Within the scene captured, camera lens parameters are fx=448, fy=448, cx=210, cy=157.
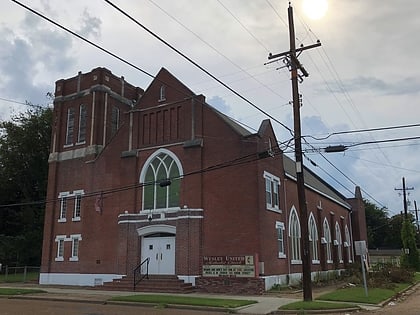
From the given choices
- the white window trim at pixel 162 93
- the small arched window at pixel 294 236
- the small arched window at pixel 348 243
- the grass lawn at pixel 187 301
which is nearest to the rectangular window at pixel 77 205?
the white window trim at pixel 162 93

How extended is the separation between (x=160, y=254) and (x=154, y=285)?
2.27 m

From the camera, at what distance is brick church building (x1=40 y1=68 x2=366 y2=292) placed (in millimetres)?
26641

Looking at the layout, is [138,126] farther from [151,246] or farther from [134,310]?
[134,310]

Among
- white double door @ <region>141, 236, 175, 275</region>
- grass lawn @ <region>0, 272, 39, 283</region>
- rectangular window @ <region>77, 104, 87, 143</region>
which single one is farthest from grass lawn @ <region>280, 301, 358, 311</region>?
grass lawn @ <region>0, 272, 39, 283</region>

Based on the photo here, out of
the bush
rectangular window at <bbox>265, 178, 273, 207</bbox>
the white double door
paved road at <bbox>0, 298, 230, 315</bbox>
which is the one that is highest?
rectangular window at <bbox>265, 178, 273, 207</bbox>

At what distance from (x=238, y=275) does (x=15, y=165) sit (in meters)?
37.3

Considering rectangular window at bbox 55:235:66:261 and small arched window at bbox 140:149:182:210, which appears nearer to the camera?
small arched window at bbox 140:149:182:210

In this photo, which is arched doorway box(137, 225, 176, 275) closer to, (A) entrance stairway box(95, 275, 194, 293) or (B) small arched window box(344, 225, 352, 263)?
(A) entrance stairway box(95, 275, 194, 293)

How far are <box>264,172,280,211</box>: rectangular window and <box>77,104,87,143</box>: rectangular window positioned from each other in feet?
52.6

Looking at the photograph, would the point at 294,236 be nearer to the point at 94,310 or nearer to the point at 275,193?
the point at 275,193

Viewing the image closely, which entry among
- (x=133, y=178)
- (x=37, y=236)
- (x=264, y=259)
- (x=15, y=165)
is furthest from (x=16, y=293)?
(x=15, y=165)

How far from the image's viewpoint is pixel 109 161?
33344mm

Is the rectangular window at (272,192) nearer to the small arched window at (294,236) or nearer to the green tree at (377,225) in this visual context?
the small arched window at (294,236)

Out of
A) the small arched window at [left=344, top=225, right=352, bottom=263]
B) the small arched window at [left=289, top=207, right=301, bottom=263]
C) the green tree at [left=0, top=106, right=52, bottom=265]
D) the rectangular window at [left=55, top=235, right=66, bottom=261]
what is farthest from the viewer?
the green tree at [left=0, top=106, right=52, bottom=265]
